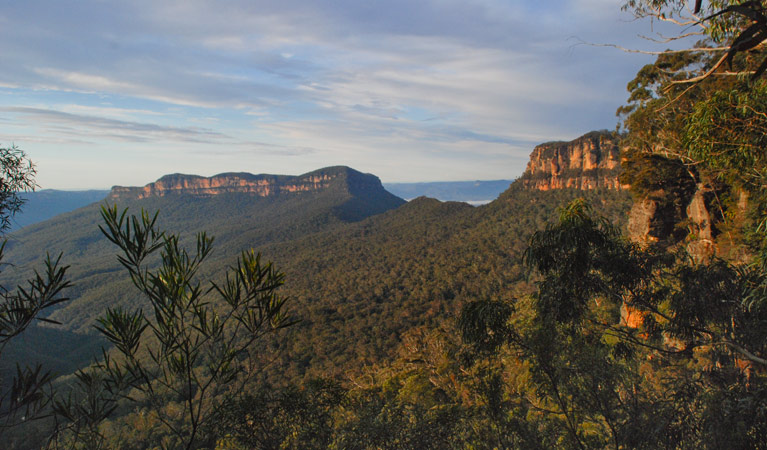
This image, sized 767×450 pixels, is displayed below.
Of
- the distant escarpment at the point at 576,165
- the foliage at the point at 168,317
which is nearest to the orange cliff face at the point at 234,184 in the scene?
the distant escarpment at the point at 576,165

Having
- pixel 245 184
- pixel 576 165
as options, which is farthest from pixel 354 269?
pixel 245 184

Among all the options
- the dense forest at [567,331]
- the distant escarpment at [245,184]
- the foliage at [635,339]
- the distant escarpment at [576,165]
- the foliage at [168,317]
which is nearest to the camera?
the foliage at [168,317]

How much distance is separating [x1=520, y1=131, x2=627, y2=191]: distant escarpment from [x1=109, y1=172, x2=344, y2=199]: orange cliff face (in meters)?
96.1

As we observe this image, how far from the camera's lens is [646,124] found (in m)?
12.5

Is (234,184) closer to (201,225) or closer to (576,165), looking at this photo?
(201,225)

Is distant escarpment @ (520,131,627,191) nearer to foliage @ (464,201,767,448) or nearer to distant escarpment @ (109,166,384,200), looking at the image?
foliage @ (464,201,767,448)

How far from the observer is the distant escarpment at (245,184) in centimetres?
14475

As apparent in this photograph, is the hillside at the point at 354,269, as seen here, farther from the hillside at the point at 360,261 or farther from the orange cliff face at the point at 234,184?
the orange cliff face at the point at 234,184

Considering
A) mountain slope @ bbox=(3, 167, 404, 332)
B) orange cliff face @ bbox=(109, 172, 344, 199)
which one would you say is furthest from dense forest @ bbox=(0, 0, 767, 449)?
orange cliff face @ bbox=(109, 172, 344, 199)

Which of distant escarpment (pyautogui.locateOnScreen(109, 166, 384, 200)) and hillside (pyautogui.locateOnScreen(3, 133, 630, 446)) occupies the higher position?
distant escarpment (pyautogui.locateOnScreen(109, 166, 384, 200))

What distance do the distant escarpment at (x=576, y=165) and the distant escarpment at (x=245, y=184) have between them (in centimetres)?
9142

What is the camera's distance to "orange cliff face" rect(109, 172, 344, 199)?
145 m

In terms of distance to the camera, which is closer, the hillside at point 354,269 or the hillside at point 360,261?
the hillside at point 354,269

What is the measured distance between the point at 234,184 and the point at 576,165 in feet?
422
